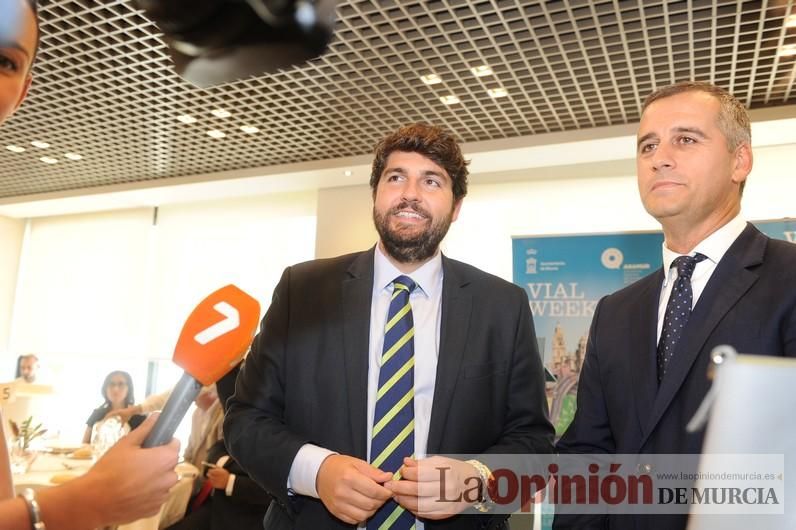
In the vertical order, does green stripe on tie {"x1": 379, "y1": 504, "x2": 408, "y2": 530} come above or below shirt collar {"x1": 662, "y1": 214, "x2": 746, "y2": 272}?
below

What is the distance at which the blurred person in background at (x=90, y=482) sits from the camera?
2.78 feet

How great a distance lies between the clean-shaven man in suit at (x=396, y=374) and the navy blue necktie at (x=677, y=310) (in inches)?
14.4

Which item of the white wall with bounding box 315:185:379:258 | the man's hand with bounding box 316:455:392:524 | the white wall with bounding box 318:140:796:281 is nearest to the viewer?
the man's hand with bounding box 316:455:392:524

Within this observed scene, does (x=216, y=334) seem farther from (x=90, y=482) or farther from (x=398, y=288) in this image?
(x=398, y=288)

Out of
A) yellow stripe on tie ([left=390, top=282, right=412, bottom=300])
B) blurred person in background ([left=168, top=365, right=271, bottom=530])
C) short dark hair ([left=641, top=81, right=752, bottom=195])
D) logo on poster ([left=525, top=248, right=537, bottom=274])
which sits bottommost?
blurred person in background ([left=168, top=365, right=271, bottom=530])

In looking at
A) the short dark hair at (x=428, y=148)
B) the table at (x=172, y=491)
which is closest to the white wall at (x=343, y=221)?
the table at (x=172, y=491)

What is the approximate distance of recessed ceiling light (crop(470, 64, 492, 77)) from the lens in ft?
14.9

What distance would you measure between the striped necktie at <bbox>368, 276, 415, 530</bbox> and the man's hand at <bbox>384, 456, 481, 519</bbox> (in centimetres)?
15

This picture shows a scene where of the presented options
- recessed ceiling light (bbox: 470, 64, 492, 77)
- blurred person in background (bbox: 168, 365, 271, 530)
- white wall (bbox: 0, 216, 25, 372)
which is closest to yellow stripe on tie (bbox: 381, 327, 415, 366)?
blurred person in background (bbox: 168, 365, 271, 530)

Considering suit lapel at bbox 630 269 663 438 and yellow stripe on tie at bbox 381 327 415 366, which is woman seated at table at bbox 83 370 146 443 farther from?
suit lapel at bbox 630 269 663 438

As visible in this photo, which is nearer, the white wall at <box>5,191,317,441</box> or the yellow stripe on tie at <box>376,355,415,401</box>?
the yellow stripe on tie at <box>376,355,415,401</box>

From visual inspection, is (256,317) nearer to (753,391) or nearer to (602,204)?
(753,391)

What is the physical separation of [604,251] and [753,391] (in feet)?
14.4

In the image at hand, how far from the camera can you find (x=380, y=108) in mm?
5348
